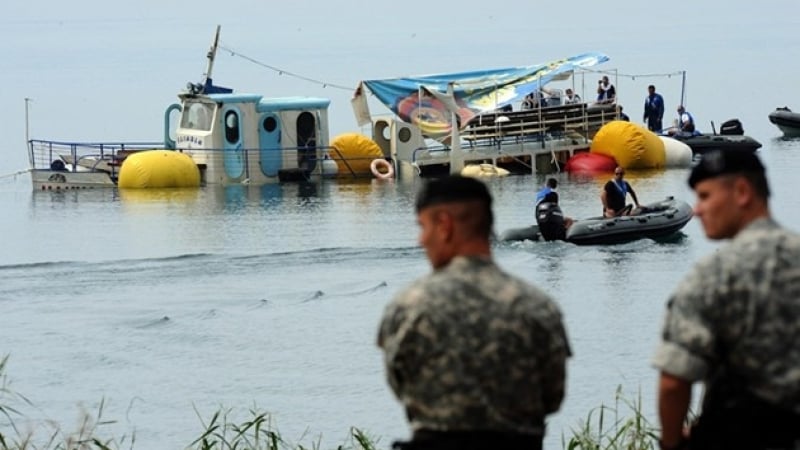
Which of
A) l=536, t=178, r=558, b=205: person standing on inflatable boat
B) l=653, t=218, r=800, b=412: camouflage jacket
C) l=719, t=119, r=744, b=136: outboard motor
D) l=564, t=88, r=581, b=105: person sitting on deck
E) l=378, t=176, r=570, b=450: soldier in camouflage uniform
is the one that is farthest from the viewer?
l=719, t=119, r=744, b=136: outboard motor

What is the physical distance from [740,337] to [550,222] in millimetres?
23693

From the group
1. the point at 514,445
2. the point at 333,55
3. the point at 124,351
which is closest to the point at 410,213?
the point at 124,351

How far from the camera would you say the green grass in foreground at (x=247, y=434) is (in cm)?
1001

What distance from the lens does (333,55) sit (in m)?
170

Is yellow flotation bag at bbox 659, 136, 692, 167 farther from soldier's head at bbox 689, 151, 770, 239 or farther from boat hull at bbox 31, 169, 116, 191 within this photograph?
soldier's head at bbox 689, 151, 770, 239

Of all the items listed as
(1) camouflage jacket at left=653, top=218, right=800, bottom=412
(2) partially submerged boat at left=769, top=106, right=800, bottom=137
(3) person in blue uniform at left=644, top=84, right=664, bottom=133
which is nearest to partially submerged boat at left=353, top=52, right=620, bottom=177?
(3) person in blue uniform at left=644, top=84, right=664, bottom=133

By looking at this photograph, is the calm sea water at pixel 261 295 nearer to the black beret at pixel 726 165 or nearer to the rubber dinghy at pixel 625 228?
the rubber dinghy at pixel 625 228

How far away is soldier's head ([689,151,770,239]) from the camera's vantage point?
17.1ft

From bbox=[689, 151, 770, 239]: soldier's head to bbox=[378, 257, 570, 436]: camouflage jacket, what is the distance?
1.73 feet

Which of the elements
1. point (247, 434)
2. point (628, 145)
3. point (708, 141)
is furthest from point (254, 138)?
point (247, 434)

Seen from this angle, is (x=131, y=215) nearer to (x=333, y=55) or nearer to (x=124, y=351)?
(x=124, y=351)

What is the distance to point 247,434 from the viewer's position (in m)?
14.2

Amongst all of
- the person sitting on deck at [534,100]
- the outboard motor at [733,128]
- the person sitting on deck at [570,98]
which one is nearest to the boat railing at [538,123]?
the person sitting on deck at [534,100]

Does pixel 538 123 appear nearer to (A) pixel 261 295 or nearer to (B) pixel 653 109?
(B) pixel 653 109
